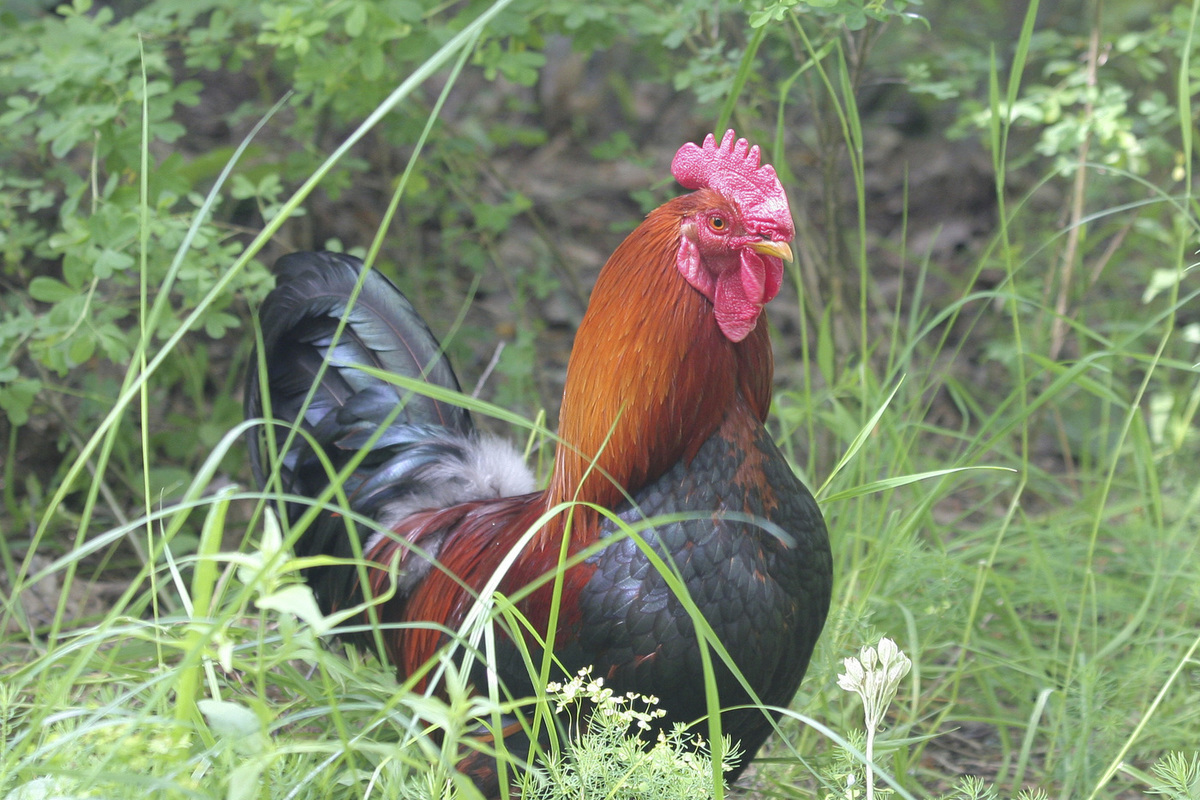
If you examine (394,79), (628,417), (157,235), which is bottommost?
(628,417)

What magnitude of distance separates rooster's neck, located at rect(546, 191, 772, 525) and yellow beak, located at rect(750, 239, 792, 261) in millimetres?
139

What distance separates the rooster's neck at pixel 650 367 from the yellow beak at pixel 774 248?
14 cm

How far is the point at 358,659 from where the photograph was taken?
116 inches

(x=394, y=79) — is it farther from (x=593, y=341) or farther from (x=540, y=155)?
(x=540, y=155)

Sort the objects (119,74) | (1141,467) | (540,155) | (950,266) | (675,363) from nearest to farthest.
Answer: (675,363) < (119,74) < (1141,467) < (950,266) < (540,155)

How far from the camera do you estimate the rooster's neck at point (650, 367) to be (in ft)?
6.88

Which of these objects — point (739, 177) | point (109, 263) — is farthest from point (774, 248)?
point (109, 263)

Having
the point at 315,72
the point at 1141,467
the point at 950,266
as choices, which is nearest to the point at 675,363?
the point at 315,72

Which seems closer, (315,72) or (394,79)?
(315,72)

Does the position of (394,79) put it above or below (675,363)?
above

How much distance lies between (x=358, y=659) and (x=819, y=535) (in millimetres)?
1407

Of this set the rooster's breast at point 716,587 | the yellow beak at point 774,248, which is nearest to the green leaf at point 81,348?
the rooster's breast at point 716,587

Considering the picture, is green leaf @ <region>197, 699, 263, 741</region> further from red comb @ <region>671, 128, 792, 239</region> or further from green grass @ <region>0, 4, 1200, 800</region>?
red comb @ <region>671, 128, 792, 239</region>

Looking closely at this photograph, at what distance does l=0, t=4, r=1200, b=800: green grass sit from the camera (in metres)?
1.48
